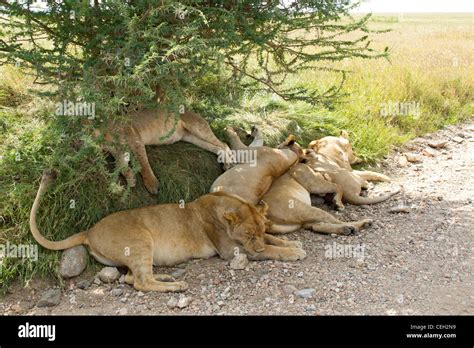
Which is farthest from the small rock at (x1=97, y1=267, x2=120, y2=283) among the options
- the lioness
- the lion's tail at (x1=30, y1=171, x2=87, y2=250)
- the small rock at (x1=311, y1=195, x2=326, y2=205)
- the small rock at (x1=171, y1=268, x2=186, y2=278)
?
the lioness

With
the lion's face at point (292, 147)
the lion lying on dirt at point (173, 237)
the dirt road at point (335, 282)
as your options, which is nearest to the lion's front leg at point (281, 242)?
the lion lying on dirt at point (173, 237)

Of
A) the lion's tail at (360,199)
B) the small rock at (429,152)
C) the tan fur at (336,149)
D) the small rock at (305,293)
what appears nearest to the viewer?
the small rock at (305,293)

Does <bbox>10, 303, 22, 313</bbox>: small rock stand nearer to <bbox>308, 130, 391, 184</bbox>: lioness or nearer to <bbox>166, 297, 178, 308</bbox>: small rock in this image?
<bbox>166, 297, 178, 308</bbox>: small rock

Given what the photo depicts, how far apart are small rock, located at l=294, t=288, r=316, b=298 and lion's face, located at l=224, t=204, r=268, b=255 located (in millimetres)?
623

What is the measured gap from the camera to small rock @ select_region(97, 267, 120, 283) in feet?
16.1

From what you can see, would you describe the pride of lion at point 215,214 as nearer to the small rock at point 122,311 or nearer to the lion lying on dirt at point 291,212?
the lion lying on dirt at point 291,212

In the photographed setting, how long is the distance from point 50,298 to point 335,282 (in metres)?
2.32

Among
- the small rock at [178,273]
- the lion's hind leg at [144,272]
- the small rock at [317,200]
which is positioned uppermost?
the small rock at [317,200]

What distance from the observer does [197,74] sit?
17.1 ft

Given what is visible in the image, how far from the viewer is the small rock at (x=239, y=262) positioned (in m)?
5.01

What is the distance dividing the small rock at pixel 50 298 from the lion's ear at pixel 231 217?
1.52m

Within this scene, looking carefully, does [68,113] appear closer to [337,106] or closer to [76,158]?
[76,158]

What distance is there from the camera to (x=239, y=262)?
16.5 ft
